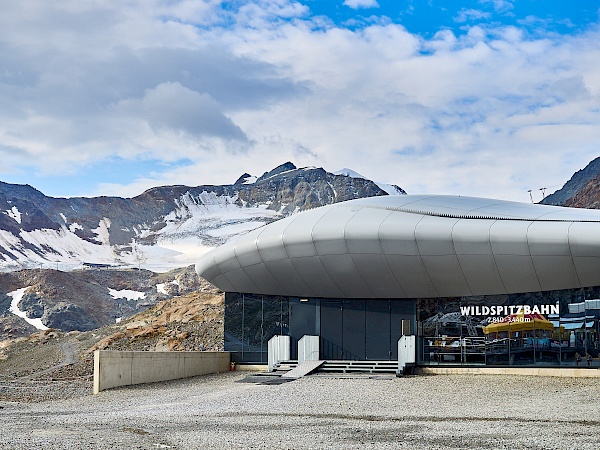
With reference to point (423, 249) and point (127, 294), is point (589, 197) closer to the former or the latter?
point (127, 294)

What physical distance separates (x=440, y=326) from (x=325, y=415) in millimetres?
12479

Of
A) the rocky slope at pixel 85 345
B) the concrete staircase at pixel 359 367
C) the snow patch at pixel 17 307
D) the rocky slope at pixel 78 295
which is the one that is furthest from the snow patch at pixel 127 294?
the concrete staircase at pixel 359 367

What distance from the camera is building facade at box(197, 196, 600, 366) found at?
28.3 metres

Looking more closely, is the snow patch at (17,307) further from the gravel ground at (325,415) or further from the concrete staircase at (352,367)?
the gravel ground at (325,415)

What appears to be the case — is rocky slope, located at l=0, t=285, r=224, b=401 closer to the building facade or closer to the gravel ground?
the gravel ground

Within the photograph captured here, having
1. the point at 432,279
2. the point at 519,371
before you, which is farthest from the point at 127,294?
the point at 519,371

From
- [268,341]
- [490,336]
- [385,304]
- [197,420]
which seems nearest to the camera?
[197,420]

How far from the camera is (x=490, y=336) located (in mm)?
30062

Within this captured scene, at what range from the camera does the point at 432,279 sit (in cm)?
3052

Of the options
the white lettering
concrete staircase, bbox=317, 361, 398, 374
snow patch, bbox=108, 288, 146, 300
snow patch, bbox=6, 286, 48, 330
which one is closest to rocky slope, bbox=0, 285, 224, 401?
concrete staircase, bbox=317, 361, 398, 374

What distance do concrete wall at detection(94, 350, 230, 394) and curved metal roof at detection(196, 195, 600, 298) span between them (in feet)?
12.8

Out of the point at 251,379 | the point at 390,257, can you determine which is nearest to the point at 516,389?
the point at 390,257

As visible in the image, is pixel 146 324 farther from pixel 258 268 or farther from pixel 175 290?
pixel 175 290

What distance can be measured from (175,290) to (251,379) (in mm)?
151171
